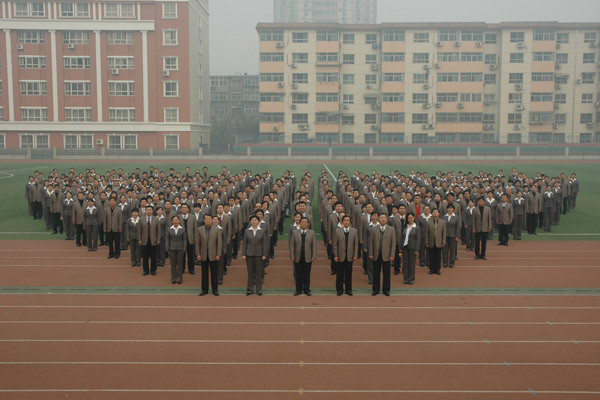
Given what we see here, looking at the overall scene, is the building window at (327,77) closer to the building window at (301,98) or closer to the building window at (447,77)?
the building window at (301,98)

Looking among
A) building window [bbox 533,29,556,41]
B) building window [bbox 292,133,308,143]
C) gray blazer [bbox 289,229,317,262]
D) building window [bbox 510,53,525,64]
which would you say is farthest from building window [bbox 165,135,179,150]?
gray blazer [bbox 289,229,317,262]

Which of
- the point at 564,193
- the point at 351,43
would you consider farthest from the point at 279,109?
the point at 564,193

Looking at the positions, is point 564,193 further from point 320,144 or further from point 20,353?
point 320,144

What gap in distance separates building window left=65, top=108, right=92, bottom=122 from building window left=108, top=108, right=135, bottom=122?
225 centimetres

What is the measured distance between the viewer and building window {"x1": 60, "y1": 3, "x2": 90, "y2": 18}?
63.2 metres

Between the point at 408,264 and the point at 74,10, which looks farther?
the point at 74,10

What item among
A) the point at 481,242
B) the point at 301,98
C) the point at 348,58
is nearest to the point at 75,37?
the point at 301,98

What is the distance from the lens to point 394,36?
69.4m

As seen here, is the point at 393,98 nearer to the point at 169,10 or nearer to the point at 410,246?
the point at 169,10

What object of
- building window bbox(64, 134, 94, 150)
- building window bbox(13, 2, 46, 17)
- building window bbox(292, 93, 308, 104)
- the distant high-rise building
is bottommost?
building window bbox(64, 134, 94, 150)

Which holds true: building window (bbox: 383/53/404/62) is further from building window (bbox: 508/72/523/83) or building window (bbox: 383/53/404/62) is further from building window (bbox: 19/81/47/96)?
building window (bbox: 19/81/47/96)

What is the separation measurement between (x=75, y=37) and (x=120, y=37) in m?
4.59

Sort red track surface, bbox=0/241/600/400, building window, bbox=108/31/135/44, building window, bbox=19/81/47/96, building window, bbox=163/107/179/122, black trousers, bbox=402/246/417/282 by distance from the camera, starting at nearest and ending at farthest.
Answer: red track surface, bbox=0/241/600/400 → black trousers, bbox=402/246/417/282 → building window, bbox=108/31/135/44 → building window, bbox=19/81/47/96 → building window, bbox=163/107/179/122

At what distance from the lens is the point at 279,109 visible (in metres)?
70.3
